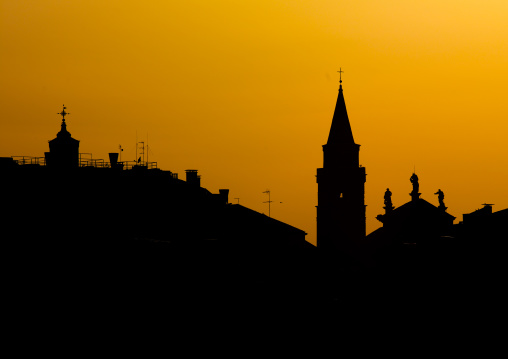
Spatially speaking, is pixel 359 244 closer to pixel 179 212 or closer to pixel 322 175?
pixel 322 175

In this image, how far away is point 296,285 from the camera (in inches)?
3364

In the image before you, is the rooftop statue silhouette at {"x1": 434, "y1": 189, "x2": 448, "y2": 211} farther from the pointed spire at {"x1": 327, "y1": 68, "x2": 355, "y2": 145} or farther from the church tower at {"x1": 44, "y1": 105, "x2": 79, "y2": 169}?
the church tower at {"x1": 44, "y1": 105, "x2": 79, "y2": 169}

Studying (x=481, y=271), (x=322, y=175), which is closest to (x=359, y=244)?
(x=322, y=175)

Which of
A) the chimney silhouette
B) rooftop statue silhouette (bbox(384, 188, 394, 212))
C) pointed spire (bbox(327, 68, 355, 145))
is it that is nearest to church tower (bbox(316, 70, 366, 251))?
pointed spire (bbox(327, 68, 355, 145))

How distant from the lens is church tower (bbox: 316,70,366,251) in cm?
12025

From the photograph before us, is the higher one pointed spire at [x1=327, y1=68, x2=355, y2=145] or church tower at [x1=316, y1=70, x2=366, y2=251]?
pointed spire at [x1=327, y1=68, x2=355, y2=145]

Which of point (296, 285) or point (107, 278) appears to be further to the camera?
point (296, 285)

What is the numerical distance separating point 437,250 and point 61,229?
50.3 ft

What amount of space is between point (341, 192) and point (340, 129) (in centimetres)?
446

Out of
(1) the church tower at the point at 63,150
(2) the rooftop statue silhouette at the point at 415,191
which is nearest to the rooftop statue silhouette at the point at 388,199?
(2) the rooftop statue silhouette at the point at 415,191

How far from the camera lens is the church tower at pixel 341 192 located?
120 m

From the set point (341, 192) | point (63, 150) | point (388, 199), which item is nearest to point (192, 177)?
point (63, 150)

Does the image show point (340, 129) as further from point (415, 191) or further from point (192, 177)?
point (192, 177)

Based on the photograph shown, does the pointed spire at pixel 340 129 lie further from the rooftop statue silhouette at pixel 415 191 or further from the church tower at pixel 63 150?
the church tower at pixel 63 150
